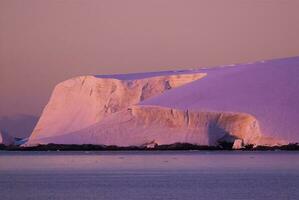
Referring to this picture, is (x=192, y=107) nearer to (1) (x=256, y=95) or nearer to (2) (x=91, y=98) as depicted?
(1) (x=256, y=95)

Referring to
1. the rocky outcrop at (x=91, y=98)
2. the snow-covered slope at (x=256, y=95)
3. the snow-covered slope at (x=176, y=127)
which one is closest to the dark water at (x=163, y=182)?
the snow-covered slope at (x=176, y=127)

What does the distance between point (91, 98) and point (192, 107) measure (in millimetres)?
10777

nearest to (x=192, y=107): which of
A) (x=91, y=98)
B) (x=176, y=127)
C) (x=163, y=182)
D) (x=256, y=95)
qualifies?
(x=176, y=127)

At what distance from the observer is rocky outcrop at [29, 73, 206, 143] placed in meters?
49.3

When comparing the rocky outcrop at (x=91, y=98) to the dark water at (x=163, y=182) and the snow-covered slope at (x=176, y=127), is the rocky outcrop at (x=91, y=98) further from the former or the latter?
the dark water at (x=163, y=182)

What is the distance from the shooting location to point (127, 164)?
122 ft

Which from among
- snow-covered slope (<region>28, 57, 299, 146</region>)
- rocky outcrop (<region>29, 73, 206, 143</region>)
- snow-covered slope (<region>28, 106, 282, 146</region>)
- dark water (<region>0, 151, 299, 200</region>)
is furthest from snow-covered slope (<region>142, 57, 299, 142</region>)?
dark water (<region>0, 151, 299, 200</region>)

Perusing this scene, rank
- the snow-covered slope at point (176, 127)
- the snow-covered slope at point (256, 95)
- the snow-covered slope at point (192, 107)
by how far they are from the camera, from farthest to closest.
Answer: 1. the snow-covered slope at point (192, 107)
2. the snow-covered slope at point (176, 127)
3. the snow-covered slope at point (256, 95)

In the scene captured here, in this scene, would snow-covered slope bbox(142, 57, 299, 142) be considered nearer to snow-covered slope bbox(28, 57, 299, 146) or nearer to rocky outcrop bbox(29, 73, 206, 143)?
snow-covered slope bbox(28, 57, 299, 146)

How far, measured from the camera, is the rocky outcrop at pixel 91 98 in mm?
49312

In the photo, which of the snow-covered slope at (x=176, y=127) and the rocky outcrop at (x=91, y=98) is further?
the rocky outcrop at (x=91, y=98)

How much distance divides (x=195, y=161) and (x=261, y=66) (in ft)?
35.2

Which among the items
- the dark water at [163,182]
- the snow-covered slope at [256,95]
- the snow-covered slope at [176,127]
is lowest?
the dark water at [163,182]

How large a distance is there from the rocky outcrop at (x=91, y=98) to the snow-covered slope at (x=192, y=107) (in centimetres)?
6
